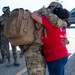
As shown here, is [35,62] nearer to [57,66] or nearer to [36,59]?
[36,59]

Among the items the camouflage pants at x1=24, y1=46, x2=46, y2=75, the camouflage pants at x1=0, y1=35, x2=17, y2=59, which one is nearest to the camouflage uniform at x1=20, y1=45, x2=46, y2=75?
the camouflage pants at x1=24, y1=46, x2=46, y2=75

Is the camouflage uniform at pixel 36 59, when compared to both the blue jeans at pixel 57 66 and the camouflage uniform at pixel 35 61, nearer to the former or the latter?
the camouflage uniform at pixel 35 61

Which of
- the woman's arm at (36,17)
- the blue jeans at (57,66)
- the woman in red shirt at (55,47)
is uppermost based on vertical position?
the woman's arm at (36,17)

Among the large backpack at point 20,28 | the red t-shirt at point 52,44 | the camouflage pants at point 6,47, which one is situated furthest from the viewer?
the camouflage pants at point 6,47

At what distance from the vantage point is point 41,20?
3502 millimetres

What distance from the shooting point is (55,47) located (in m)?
3.65

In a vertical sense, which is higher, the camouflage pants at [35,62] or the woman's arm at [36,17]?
the woman's arm at [36,17]

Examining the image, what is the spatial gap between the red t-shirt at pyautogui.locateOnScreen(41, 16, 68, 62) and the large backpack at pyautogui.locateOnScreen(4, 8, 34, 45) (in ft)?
0.63

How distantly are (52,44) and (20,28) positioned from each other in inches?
19.6

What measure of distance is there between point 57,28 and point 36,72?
637 millimetres

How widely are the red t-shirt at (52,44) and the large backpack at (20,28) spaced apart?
0.63 feet

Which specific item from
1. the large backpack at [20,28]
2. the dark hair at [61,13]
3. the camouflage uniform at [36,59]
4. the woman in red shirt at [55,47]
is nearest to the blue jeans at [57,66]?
the woman in red shirt at [55,47]

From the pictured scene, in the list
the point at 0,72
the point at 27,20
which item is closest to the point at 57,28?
the point at 27,20

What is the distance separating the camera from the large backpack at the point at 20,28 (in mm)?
3426
